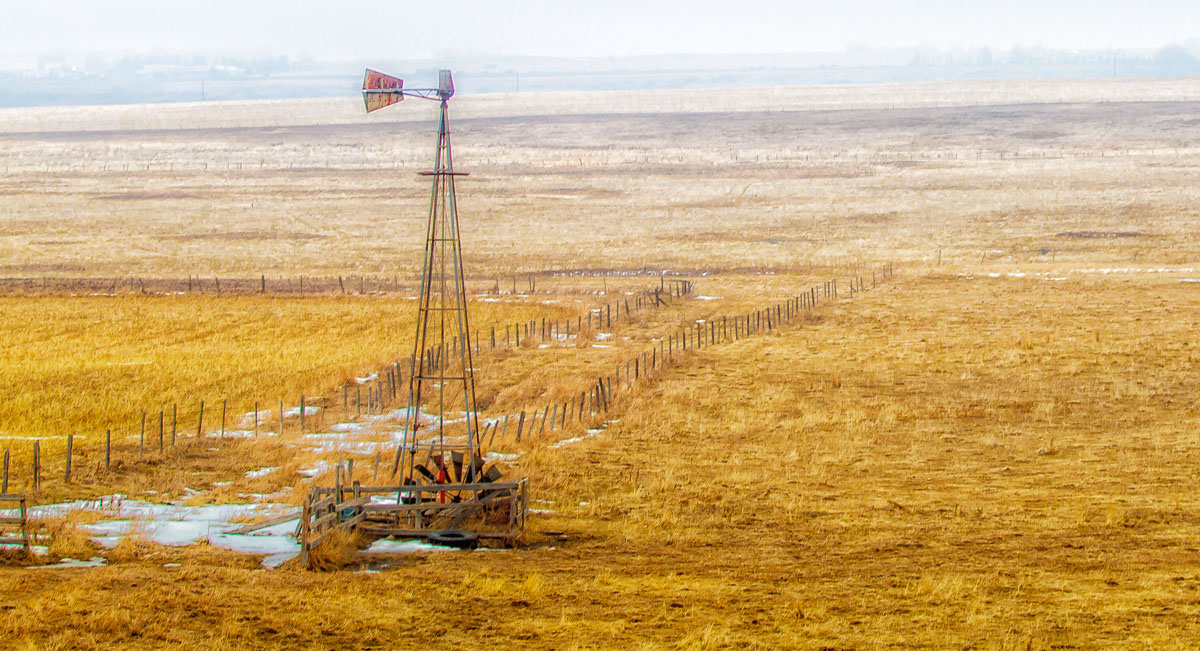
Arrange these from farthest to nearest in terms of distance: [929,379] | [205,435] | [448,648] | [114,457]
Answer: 1. [929,379]
2. [205,435]
3. [114,457]
4. [448,648]

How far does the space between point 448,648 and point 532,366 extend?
23837 mm

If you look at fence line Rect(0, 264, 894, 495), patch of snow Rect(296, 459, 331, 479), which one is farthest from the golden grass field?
fence line Rect(0, 264, 894, 495)

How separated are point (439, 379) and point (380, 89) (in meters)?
5.28

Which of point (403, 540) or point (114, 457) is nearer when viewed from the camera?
Answer: point (403, 540)

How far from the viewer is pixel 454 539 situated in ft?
72.3

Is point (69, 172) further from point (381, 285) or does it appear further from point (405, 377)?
point (405, 377)

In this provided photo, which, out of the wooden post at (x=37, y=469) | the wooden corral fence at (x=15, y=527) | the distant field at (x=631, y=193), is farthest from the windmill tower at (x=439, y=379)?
the distant field at (x=631, y=193)

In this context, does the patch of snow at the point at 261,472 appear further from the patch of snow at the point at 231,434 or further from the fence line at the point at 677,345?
the fence line at the point at 677,345

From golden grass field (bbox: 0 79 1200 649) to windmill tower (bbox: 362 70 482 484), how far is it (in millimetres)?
1419

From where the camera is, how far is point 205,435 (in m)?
31.1

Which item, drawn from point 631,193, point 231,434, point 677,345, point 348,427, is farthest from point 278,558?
point 631,193

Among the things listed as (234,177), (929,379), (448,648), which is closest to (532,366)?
(929,379)

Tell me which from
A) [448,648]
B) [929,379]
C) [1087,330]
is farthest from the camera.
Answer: [1087,330]

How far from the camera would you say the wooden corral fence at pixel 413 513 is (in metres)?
20.8
